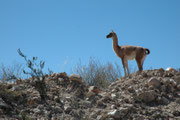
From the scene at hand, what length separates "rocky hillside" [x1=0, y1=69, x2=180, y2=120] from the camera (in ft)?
17.7

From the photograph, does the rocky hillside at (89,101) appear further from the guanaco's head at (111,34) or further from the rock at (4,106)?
the guanaco's head at (111,34)

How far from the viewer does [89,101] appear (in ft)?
20.2

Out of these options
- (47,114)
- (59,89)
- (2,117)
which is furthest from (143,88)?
(2,117)

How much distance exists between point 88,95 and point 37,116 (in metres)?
1.65

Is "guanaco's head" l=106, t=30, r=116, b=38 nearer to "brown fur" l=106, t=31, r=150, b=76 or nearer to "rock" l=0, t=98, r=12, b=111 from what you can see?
"brown fur" l=106, t=31, r=150, b=76

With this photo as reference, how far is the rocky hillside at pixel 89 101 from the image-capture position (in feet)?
17.7

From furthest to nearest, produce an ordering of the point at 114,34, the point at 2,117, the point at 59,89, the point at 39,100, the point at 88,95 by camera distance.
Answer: the point at 114,34 → the point at 59,89 → the point at 88,95 → the point at 39,100 → the point at 2,117

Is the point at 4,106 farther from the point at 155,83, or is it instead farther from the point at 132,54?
the point at 132,54

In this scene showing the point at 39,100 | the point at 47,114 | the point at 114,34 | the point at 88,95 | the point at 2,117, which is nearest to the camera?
the point at 2,117

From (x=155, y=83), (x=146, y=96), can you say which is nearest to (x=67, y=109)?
(x=146, y=96)

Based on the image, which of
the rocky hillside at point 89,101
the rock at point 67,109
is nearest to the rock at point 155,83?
the rocky hillside at point 89,101

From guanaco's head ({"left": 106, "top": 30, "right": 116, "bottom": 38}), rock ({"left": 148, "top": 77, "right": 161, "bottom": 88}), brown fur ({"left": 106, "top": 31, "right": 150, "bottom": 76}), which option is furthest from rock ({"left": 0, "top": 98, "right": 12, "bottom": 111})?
guanaco's head ({"left": 106, "top": 30, "right": 116, "bottom": 38})

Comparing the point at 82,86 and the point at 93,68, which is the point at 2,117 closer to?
the point at 82,86

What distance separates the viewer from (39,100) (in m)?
5.96
